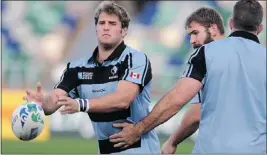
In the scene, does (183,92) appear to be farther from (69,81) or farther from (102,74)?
(69,81)

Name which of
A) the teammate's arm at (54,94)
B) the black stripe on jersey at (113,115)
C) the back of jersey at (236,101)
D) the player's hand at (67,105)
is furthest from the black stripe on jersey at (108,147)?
the back of jersey at (236,101)

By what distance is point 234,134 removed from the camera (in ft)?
16.4

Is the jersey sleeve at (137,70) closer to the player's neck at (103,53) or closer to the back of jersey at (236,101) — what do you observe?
the player's neck at (103,53)

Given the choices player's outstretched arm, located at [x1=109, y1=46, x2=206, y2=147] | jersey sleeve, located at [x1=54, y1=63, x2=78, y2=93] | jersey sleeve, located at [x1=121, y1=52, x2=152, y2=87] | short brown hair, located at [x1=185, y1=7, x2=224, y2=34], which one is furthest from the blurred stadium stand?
player's outstretched arm, located at [x1=109, y1=46, x2=206, y2=147]

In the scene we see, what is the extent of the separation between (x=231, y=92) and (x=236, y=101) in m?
0.07

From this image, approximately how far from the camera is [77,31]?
24844 millimetres

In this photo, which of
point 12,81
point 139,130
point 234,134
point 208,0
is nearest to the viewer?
point 234,134

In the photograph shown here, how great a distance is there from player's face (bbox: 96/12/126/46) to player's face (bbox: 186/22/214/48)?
2.38 feet

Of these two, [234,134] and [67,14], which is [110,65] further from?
[67,14]

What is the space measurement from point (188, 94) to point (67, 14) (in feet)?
66.3

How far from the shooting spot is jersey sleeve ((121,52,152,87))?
5.80 m

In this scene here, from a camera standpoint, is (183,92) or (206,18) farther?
(206,18)

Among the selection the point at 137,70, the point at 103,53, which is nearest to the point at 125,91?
the point at 137,70

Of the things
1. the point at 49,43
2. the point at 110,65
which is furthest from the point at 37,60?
the point at 110,65
